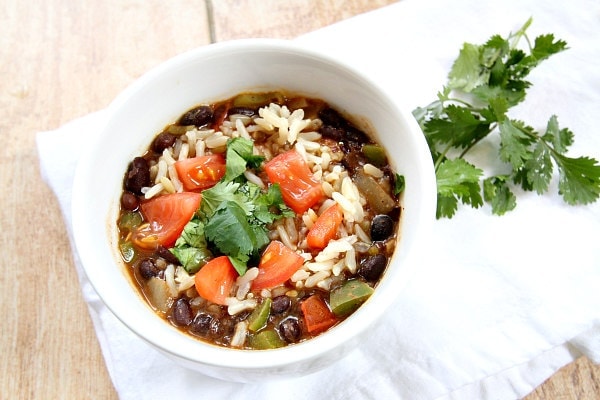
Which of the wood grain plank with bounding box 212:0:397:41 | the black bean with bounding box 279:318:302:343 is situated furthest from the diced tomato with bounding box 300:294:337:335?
the wood grain plank with bounding box 212:0:397:41

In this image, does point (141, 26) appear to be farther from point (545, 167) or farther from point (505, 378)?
point (505, 378)

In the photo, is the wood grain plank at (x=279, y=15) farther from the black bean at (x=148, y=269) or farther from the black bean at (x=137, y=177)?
the black bean at (x=148, y=269)

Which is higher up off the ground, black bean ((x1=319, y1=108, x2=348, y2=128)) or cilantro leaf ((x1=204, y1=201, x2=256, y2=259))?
black bean ((x1=319, y1=108, x2=348, y2=128))

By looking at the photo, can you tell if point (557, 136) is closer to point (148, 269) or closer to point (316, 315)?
point (316, 315)

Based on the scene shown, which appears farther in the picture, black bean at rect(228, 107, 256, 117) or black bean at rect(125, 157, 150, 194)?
black bean at rect(228, 107, 256, 117)

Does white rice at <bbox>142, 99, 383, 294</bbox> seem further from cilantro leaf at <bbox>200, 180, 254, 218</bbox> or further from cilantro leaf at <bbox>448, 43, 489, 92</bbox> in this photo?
cilantro leaf at <bbox>448, 43, 489, 92</bbox>

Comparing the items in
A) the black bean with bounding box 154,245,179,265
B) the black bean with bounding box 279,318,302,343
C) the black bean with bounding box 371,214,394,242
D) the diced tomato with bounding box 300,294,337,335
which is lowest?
the black bean with bounding box 279,318,302,343

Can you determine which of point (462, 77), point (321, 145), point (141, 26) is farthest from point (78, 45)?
point (462, 77)
